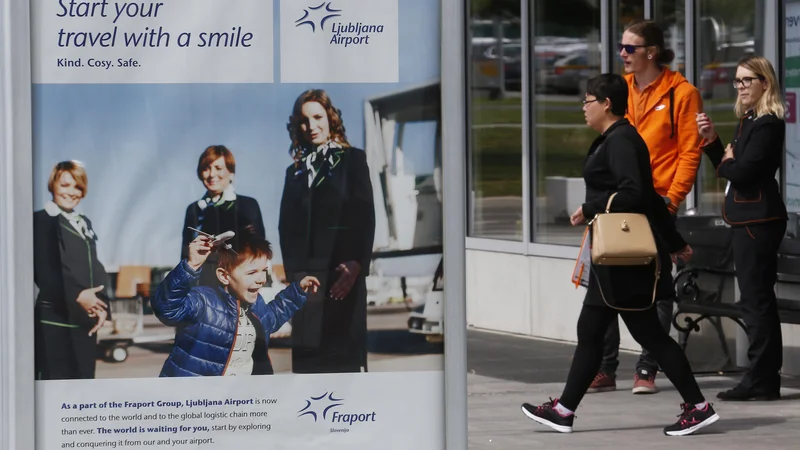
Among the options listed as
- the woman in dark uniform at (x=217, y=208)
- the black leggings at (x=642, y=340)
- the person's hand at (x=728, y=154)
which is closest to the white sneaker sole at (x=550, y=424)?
the black leggings at (x=642, y=340)

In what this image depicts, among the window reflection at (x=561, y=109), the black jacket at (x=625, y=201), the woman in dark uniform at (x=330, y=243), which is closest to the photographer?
the woman in dark uniform at (x=330, y=243)

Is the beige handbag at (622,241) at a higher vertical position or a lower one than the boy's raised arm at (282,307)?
higher

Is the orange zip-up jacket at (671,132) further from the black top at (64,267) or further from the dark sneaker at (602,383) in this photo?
the black top at (64,267)

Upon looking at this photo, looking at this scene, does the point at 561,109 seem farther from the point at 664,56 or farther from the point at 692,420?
the point at 692,420

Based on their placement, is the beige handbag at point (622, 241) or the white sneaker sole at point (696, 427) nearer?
the beige handbag at point (622, 241)

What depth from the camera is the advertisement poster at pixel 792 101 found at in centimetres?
906

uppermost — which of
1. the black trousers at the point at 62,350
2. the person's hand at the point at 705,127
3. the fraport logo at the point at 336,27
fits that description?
the fraport logo at the point at 336,27

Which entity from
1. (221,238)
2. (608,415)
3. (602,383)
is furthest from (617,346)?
(221,238)

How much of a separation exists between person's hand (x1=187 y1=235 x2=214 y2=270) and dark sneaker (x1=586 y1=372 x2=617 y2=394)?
466 cm

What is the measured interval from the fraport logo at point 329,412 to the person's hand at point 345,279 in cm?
28

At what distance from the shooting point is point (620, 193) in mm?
6621

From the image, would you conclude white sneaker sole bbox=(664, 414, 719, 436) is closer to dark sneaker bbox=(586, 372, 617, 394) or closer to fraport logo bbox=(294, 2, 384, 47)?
dark sneaker bbox=(586, 372, 617, 394)

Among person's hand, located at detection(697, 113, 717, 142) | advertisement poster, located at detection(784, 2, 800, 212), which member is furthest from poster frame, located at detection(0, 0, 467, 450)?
advertisement poster, located at detection(784, 2, 800, 212)

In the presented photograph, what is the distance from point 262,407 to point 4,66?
3.78 feet
